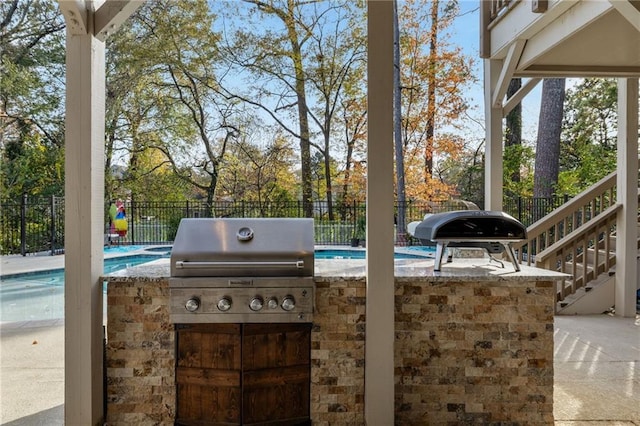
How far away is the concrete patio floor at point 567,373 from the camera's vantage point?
221 centimetres

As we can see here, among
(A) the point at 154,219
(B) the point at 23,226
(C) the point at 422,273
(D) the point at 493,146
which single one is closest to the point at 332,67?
(A) the point at 154,219

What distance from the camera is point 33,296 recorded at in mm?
5316

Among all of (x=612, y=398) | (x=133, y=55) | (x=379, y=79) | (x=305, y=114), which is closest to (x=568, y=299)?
(x=612, y=398)

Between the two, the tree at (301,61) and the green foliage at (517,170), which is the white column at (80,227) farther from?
the green foliage at (517,170)

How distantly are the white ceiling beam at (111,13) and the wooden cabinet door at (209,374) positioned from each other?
1.61m

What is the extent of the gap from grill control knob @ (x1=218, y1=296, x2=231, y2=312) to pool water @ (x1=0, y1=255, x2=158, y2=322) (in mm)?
2943

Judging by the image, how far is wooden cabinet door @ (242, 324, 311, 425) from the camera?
6.29ft

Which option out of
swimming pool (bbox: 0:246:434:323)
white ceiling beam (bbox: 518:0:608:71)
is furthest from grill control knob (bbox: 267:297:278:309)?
white ceiling beam (bbox: 518:0:608:71)

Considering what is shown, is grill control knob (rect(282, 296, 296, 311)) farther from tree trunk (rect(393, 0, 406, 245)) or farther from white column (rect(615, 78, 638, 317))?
tree trunk (rect(393, 0, 406, 245))

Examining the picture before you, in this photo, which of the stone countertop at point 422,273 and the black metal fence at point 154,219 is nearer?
the stone countertop at point 422,273

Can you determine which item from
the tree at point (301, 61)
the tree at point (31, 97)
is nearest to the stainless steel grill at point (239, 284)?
the tree at point (301, 61)

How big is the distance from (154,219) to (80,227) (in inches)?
255

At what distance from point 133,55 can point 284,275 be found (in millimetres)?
9483

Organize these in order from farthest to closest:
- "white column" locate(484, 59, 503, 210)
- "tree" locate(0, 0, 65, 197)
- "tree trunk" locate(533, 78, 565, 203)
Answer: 1. "tree trunk" locate(533, 78, 565, 203)
2. "tree" locate(0, 0, 65, 197)
3. "white column" locate(484, 59, 503, 210)
